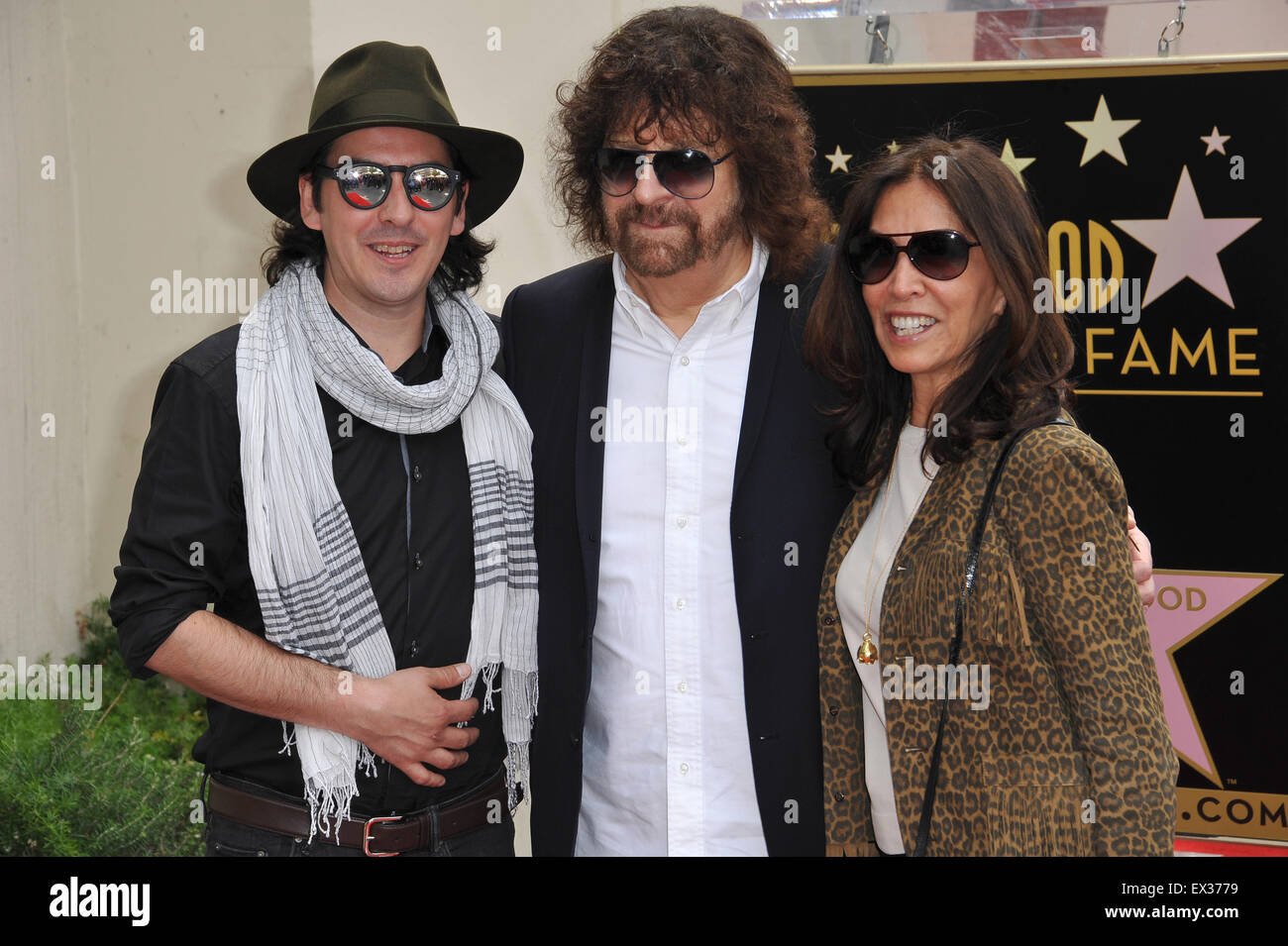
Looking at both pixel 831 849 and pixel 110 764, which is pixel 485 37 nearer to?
pixel 110 764

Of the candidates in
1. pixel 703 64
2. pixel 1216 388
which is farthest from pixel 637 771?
pixel 1216 388

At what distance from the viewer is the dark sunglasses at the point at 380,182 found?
8.39ft

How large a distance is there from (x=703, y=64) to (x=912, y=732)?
1.64 m

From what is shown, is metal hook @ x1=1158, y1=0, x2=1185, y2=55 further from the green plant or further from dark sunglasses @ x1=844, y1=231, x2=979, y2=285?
the green plant

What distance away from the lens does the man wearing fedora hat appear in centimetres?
236

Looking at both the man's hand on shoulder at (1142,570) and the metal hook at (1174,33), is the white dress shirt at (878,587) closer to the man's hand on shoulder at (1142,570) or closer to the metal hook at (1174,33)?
the man's hand on shoulder at (1142,570)

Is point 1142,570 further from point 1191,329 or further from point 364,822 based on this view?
point 364,822

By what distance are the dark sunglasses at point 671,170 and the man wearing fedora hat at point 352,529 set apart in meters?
0.31

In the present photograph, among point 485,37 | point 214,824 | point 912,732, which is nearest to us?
point 912,732

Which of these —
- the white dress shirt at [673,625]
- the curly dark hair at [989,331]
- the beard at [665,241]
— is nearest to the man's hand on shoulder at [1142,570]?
the curly dark hair at [989,331]

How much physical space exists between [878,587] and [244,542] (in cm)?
130

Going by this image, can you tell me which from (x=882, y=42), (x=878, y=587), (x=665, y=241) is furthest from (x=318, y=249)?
(x=882, y=42)

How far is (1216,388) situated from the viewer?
3.65 m

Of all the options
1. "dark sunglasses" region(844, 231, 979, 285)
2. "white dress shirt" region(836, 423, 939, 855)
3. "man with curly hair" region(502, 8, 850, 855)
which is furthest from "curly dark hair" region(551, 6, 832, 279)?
"white dress shirt" region(836, 423, 939, 855)
